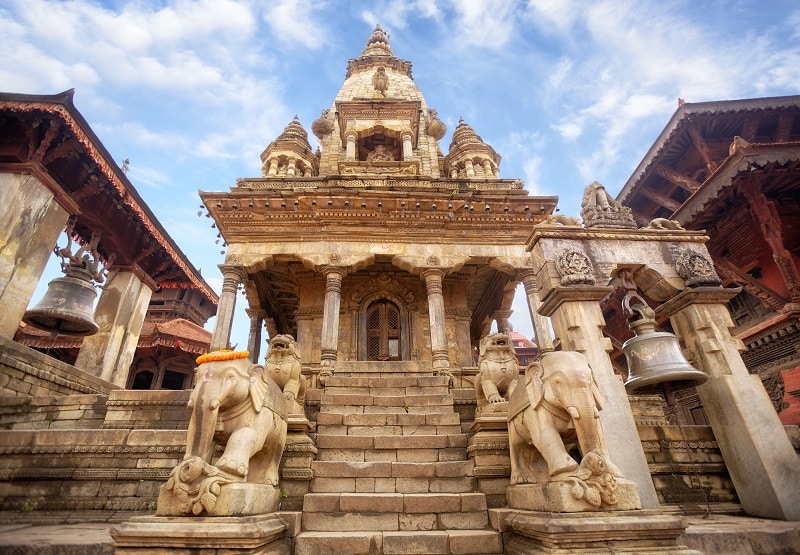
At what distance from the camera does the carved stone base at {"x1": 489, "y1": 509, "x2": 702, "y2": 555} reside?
2.76m

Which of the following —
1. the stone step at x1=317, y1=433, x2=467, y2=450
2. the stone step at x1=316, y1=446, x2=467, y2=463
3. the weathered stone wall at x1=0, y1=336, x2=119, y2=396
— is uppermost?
the weathered stone wall at x1=0, y1=336, x2=119, y2=396

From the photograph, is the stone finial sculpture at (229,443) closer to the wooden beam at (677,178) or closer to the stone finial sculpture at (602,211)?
the stone finial sculpture at (602,211)

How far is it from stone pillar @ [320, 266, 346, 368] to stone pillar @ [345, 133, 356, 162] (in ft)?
20.0

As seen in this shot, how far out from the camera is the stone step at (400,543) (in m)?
3.41

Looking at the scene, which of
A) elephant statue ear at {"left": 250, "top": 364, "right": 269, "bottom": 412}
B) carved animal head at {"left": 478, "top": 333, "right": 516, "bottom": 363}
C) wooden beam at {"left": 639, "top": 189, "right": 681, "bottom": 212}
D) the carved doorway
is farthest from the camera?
wooden beam at {"left": 639, "top": 189, "right": 681, "bottom": 212}

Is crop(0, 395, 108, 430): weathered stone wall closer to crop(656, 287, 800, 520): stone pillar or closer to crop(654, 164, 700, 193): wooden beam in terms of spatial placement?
crop(656, 287, 800, 520): stone pillar

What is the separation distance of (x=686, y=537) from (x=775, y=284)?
998cm

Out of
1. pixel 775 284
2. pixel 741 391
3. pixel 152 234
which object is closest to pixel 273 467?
pixel 741 391

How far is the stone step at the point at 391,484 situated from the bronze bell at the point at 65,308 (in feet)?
18.5

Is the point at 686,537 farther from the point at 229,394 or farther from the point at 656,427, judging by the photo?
the point at 229,394

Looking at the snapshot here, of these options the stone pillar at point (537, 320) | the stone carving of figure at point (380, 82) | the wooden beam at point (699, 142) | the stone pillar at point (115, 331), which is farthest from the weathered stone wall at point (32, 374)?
the wooden beam at point (699, 142)

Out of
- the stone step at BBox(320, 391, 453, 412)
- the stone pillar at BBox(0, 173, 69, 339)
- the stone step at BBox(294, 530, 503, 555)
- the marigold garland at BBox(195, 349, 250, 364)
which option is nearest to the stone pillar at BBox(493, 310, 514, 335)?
the stone step at BBox(320, 391, 453, 412)

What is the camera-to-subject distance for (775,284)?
9.95 m

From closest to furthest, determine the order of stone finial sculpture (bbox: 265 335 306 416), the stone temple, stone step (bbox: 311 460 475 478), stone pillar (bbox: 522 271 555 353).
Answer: the stone temple, stone step (bbox: 311 460 475 478), stone finial sculpture (bbox: 265 335 306 416), stone pillar (bbox: 522 271 555 353)
